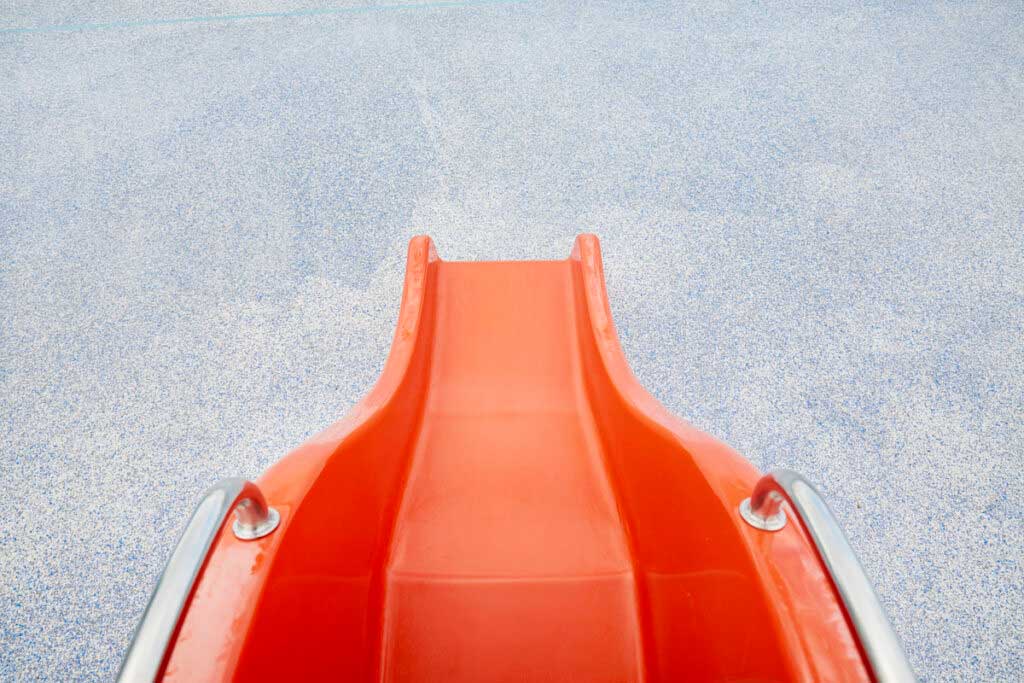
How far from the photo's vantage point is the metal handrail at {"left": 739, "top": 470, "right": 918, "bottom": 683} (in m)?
0.43

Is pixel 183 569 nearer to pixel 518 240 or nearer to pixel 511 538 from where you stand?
pixel 511 538

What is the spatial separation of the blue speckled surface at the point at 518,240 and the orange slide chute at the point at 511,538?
35 cm

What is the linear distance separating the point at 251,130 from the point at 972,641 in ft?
7.29

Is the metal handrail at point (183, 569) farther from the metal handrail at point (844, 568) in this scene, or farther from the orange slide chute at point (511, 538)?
the metal handrail at point (844, 568)

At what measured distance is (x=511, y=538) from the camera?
3.08 feet

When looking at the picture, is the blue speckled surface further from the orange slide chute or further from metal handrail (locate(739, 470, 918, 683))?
metal handrail (locate(739, 470, 918, 683))

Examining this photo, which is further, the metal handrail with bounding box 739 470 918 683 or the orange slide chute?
the orange slide chute

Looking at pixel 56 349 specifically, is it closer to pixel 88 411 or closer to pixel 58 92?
pixel 88 411

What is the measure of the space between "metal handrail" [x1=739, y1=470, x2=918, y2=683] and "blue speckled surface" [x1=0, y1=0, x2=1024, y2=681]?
722mm

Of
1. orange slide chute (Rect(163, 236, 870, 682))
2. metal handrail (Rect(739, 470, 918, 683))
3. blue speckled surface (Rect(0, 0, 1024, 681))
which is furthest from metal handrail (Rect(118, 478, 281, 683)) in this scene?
blue speckled surface (Rect(0, 0, 1024, 681))

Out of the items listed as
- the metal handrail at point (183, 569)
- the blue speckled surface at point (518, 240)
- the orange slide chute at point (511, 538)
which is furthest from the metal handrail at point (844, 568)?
the blue speckled surface at point (518, 240)

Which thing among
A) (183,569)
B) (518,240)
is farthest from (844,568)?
(518,240)

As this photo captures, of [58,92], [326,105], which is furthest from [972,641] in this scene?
[58,92]

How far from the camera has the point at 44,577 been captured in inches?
44.8
